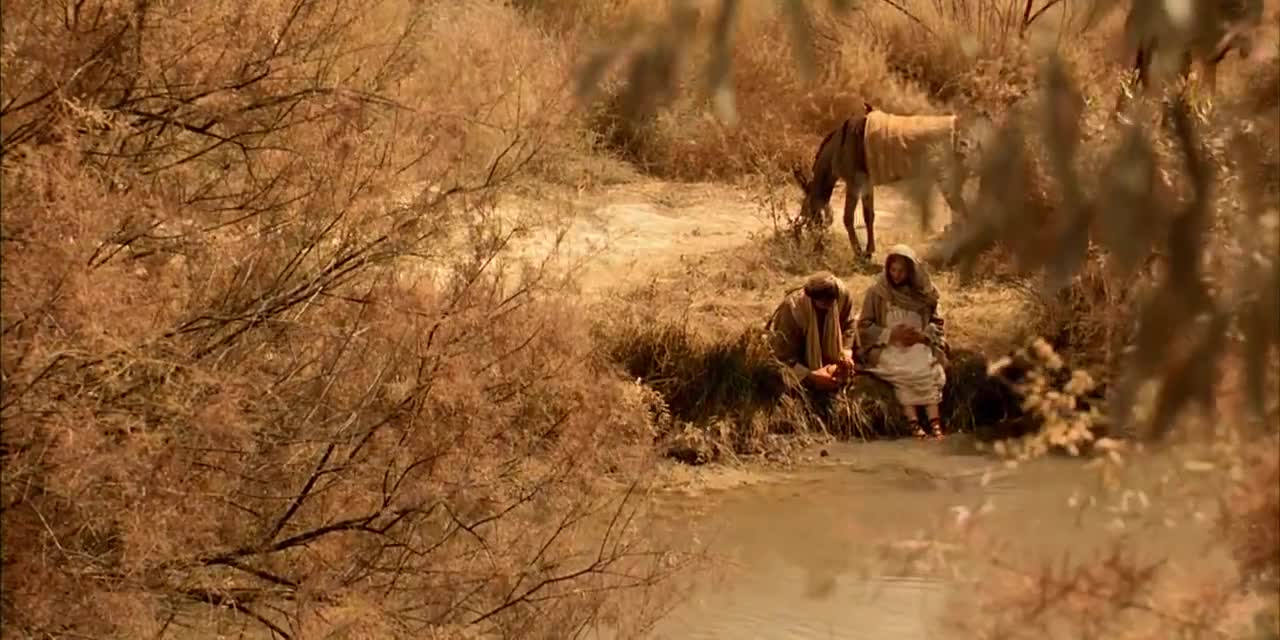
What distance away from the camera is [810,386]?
913 cm

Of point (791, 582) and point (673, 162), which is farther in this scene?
point (673, 162)

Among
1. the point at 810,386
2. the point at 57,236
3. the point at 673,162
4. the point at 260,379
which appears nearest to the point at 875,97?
the point at 673,162

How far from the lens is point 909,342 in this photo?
29.4 feet

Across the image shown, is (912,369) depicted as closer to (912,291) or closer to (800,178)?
(912,291)

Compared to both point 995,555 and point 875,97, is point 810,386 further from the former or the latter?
point 995,555

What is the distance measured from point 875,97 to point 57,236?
819 centimetres

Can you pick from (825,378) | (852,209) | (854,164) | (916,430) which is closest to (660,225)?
(852,209)

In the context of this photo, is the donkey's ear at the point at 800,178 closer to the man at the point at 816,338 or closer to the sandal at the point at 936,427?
the man at the point at 816,338

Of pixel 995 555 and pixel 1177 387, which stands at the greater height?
pixel 1177 387

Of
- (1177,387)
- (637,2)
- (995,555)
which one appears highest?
(637,2)

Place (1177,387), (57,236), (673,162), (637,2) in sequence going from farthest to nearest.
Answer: (673,162) < (57,236) < (637,2) < (1177,387)

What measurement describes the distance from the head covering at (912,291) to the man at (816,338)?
0.23 metres

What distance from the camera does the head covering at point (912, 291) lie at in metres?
8.98

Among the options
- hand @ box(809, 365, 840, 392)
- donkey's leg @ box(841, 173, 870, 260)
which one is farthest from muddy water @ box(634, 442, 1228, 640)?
donkey's leg @ box(841, 173, 870, 260)
